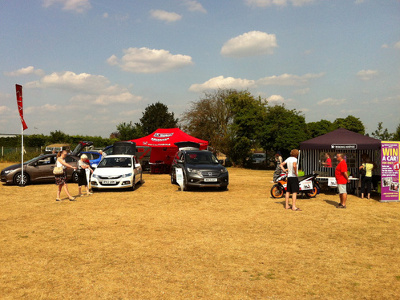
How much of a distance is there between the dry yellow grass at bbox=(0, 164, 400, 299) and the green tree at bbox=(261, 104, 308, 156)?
21.1 meters

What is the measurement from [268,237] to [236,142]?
30157mm

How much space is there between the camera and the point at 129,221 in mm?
8148

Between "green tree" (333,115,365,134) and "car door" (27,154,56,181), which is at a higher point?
"green tree" (333,115,365,134)

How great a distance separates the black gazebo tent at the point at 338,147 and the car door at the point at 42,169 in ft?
37.8

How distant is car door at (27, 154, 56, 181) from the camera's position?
626 inches

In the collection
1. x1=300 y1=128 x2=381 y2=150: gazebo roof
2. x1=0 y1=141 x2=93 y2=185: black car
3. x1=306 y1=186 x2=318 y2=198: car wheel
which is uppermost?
x1=300 y1=128 x2=381 y2=150: gazebo roof

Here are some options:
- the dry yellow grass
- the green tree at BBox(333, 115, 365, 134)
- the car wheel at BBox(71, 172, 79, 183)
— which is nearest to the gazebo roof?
the dry yellow grass

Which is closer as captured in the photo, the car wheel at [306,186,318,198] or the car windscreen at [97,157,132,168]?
the car wheel at [306,186,318,198]

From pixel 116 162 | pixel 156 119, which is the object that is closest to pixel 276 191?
pixel 116 162

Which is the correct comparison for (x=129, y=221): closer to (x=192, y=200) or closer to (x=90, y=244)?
(x=90, y=244)

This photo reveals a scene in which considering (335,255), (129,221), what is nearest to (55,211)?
(129,221)

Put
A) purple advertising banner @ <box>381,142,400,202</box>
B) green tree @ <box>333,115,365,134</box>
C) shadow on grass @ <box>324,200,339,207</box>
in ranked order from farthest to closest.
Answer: green tree @ <box>333,115,365,134</box> → purple advertising banner @ <box>381,142,400,202</box> → shadow on grass @ <box>324,200,339,207</box>

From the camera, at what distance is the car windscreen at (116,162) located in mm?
14492

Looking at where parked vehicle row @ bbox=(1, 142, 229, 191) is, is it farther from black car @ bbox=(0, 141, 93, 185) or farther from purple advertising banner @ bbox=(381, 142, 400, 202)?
purple advertising banner @ bbox=(381, 142, 400, 202)
